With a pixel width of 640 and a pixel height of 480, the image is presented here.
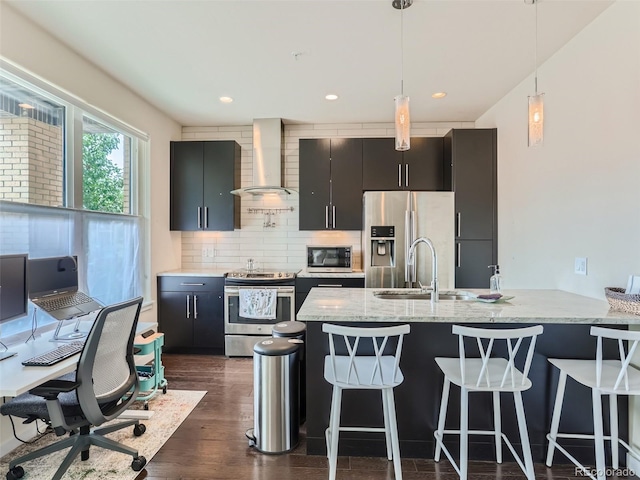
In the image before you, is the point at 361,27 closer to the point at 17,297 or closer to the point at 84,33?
the point at 84,33

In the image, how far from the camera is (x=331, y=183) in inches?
158

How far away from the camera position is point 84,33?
91.7 inches

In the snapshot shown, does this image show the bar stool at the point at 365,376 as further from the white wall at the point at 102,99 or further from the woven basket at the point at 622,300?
the white wall at the point at 102,99

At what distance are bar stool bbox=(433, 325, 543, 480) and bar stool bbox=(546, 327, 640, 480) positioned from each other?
0.25m

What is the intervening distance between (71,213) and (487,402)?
3.27 m

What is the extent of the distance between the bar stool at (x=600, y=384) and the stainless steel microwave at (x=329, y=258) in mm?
2471

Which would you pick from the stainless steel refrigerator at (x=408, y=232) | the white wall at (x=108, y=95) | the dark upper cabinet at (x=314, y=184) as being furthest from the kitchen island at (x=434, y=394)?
the white wall at (x=108, y=95)

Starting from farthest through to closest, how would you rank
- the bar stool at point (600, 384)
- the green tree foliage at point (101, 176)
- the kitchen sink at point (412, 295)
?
the green tree foliage at point (101, 176) → the kitchen sink at point (412, 295) → the bar stool at point (600, 384)

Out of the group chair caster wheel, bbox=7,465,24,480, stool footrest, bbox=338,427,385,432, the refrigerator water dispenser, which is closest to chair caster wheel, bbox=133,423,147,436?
chair caster wheel, bbox=7,465,24,480

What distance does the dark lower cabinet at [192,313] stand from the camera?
3775 millimetres

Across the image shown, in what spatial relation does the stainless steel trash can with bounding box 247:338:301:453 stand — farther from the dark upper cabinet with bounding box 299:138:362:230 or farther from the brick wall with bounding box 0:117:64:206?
the dark upper cabinet with bounding box 299:138:362:230

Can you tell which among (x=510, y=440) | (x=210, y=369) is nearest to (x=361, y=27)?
(x=510, y=440)

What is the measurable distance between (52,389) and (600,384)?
2637mm

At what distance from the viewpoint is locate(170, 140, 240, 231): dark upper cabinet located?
407cm
